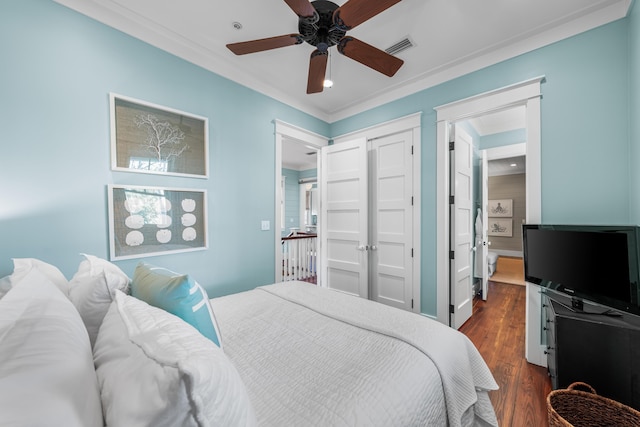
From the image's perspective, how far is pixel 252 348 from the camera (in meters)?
1.20

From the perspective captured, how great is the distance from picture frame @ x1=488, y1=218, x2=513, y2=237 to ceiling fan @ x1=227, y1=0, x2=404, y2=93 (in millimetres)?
7222

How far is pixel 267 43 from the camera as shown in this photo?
1788mm

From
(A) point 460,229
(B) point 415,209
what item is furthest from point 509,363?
Result: (B) point 415,209

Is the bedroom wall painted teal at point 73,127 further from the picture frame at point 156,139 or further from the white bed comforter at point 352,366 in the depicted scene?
the white bed comforter at point 352,366

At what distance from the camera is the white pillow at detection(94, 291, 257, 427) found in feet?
1.51

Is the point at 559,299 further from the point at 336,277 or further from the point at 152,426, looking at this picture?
the point at 152,426

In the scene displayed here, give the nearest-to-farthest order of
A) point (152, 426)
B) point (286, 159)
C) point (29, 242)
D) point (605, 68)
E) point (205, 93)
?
point (152, 426)
point (29, 242)
point (605, 68)
point (205, 93)
point (286, 159)

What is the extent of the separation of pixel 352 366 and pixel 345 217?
2.46m

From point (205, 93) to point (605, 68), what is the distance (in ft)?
10.9

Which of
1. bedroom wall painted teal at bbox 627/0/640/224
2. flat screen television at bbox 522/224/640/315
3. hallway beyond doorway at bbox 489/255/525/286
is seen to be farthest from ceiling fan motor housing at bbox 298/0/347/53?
hallway beyond doorway at bbox 489/255/525/286

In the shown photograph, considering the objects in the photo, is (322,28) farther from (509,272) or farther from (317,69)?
(509,272)

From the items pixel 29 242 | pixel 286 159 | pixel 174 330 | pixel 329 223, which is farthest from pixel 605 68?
pixel 286 159

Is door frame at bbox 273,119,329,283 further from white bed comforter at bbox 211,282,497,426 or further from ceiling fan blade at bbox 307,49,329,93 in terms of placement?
white bed comforter at bbox 211,282,497,426

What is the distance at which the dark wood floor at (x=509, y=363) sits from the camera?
166 cm
